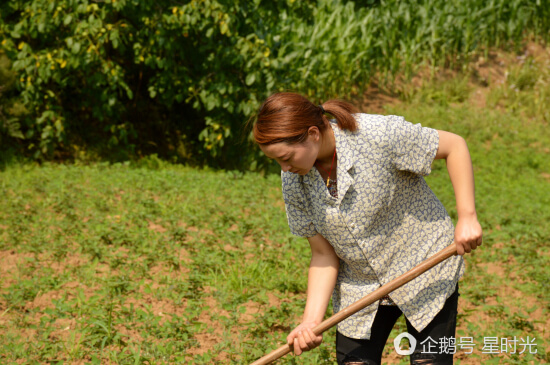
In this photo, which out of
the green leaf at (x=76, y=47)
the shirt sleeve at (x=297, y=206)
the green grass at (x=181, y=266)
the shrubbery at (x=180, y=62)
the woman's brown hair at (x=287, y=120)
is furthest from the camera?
the shrubbery at (x=180, y=62)

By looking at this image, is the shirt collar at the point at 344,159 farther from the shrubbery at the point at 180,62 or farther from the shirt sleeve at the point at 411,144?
the shrubbery at the point at 180,62

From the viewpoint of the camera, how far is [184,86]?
734 cm

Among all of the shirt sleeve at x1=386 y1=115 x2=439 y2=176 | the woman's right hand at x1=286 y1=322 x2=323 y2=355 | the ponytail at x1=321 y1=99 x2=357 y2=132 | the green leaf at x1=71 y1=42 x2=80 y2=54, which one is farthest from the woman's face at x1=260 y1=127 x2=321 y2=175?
the green leaf at x1=71 y1=42 x2=80 y2=54

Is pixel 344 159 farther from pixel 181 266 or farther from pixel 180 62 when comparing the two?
pixel 180 62

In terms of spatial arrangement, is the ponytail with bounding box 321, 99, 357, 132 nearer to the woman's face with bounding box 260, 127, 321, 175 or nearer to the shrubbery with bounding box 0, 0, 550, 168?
the woman's face with bounding box 260, 127, 321, 175

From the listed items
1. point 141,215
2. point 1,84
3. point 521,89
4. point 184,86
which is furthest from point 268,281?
point 521,89

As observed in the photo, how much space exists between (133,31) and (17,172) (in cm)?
218

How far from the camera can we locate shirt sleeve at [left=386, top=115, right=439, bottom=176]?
6.86 feet

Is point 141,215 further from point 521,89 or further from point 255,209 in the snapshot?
point 521,89

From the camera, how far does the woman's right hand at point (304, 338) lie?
230cm

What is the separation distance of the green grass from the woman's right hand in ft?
3.04

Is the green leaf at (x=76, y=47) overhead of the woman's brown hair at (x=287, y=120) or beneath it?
beneath

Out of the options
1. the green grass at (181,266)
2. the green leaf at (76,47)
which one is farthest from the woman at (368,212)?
the green leaf at (76,47)

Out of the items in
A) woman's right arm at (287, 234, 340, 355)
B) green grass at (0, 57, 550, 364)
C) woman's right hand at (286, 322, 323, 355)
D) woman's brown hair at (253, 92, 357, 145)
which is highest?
woman's brown hair at (253, 92, 357, 145)
